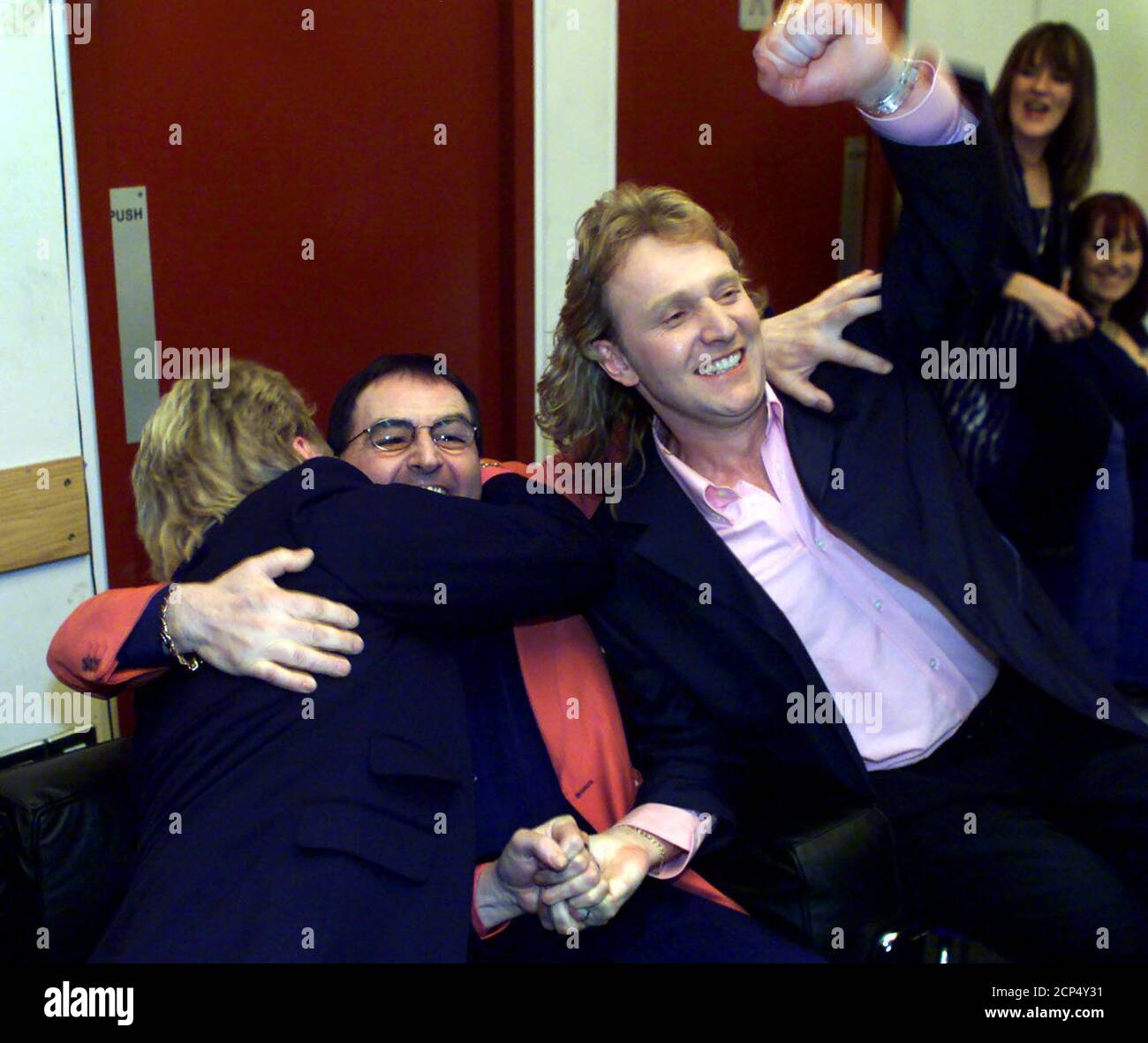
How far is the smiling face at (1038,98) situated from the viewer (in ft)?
10.7

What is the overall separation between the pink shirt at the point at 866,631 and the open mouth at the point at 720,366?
11 centimetres

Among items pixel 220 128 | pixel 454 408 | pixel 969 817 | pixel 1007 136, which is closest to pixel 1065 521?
pixel 1007 136

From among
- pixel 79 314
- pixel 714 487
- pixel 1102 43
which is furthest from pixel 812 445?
pixel 1102 43

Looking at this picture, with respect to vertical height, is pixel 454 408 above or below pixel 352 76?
below

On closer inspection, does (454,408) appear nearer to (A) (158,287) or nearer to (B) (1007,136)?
(A) (158,287)

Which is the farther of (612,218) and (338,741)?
(612,218)

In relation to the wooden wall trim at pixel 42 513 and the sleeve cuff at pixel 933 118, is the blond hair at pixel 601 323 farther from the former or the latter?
the wooden wall trim at pixel 42 513

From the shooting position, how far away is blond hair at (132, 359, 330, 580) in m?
1.77

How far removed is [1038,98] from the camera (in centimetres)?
328

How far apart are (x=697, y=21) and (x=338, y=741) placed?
249 cm

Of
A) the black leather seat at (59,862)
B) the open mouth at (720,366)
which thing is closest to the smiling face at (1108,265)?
the open mouth at (720,366)

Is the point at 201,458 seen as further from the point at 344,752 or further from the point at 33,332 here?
the point at 33,332

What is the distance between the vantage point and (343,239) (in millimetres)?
2773

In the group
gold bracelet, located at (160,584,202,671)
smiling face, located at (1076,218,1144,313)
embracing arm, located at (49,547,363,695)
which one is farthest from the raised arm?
smiling face, located at (1076,218,1144,313)
